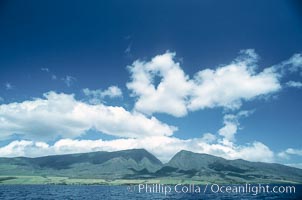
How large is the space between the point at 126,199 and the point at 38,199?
174 ft

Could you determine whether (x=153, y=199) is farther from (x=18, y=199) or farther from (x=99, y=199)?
(x=18, y=199)

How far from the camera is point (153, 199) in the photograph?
554ft

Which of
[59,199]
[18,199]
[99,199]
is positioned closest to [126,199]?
[99,199]

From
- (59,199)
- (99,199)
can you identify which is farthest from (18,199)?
(99,199)

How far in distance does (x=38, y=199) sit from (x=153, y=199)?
69.6 meters

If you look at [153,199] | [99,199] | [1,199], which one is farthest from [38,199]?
[153,199]

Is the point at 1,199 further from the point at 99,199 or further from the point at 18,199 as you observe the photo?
the point at 99,199

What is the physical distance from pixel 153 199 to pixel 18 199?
270 ft

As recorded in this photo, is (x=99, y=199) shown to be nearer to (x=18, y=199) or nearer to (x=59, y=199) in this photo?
(x=59, y=199)

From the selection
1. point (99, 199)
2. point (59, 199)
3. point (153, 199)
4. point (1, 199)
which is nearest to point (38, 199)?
point (59, 199)

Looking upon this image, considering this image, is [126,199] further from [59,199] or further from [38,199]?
[38,199]

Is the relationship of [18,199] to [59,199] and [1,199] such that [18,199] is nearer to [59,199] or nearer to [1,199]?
[1,199]

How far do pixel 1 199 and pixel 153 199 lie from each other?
92.4 metres

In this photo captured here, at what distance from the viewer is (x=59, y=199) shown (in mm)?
165625
